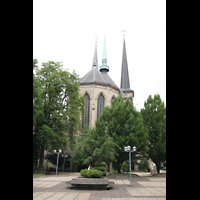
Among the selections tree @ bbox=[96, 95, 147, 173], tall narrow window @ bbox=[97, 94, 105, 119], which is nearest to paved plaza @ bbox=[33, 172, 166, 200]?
tree @ bbox=[96, 95, 147, 173]

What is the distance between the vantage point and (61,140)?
2550 centimetres

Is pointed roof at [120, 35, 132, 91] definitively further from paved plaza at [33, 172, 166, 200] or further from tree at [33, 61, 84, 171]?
paved plaza at [33, 172, 166, 200]

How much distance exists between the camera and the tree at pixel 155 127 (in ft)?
85.4

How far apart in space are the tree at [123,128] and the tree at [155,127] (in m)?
2.51

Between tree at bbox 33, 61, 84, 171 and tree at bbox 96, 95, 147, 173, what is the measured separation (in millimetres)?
4958

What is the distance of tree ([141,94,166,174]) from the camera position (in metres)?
26.0

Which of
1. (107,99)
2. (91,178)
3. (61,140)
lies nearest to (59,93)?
(61,140)

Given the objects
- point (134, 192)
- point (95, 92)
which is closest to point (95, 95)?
point (95, 92)

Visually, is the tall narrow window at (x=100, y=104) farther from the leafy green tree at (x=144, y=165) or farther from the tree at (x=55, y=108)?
the leafy green tree at (x=144, y=165)

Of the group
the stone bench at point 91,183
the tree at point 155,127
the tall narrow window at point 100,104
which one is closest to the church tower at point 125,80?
the tall narrow window at point 100,104

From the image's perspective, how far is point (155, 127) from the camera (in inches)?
1056

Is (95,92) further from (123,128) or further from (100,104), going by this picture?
(123,128)
